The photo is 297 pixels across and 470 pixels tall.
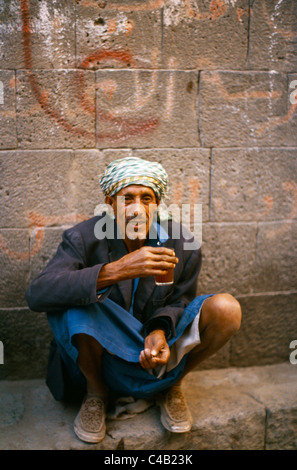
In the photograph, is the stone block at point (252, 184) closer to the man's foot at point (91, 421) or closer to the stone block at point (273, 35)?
the stone block at point (273, 35)

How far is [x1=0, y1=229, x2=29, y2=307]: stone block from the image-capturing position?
10.0 feet

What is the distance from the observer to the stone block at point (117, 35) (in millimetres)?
2936

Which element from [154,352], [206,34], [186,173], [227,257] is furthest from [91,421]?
[206,34]

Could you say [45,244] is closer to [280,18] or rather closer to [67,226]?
[67,226]

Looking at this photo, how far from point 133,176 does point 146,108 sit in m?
0.76

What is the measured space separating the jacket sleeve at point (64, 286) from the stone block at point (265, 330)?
1.41 meters

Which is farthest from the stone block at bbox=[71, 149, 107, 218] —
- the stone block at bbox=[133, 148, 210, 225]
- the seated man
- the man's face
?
the man's face

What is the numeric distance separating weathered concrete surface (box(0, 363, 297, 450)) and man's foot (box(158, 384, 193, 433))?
0.22ft

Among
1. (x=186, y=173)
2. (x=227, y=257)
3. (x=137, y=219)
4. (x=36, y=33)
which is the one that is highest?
(x=36, y=33)

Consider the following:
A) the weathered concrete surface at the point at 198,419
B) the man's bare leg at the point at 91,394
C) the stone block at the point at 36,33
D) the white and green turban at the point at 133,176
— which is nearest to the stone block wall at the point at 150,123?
the stone block at the point at 36,33

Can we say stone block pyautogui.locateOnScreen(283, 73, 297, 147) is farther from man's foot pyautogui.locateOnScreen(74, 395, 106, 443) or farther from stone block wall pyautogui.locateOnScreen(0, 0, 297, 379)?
man's foot pyautogui.locateOnScreen(74, 395, 106, 443)

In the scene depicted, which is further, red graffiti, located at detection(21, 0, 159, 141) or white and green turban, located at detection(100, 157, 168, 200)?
red graffiti, located at detection(21, 0, 159, 141)

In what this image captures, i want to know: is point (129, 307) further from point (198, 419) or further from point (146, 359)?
point (198, 419)

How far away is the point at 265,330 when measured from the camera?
3.46 meters
